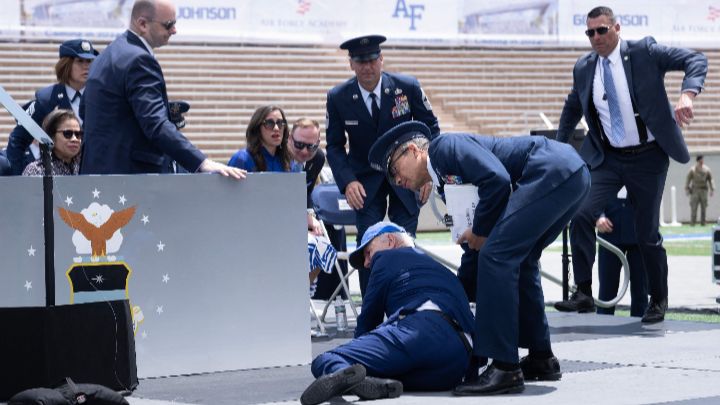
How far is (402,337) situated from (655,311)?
3338mm

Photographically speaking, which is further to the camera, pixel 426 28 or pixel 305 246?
pixel 426 28

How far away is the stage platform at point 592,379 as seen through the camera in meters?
6.05

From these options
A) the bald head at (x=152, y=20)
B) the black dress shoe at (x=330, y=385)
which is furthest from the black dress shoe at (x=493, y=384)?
the bald head at (x=152, y=20)

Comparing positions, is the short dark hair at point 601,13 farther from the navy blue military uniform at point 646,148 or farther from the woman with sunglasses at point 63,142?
the woman with sunglasses at point 63,142

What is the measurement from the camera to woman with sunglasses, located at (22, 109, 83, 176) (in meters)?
8.36

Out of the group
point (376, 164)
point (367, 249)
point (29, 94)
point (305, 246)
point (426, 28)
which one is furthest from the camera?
point (426, 28)

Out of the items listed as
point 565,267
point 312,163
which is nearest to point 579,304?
point 565,267

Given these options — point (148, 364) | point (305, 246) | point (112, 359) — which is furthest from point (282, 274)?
point (112, 359)

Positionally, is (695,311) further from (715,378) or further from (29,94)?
(29,94)

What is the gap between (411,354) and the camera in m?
6.21

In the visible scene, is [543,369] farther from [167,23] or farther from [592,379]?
[167,23]

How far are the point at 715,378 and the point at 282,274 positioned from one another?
7.26 ft

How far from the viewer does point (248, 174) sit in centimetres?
722

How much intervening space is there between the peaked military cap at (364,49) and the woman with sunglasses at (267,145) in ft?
1.89
